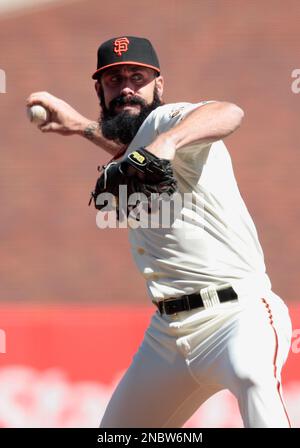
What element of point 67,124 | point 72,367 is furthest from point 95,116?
point 67,124

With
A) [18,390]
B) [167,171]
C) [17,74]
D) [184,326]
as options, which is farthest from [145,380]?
[17,74]

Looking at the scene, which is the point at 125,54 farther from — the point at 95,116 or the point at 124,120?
the point at 95,116

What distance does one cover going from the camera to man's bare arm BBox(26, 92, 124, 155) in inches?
198

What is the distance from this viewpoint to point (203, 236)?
379 cm

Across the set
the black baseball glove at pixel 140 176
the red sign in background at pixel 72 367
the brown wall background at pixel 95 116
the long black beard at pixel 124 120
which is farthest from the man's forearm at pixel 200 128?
the brown wall background at pixel 95 116

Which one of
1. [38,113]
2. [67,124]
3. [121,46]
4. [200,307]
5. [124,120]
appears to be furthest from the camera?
[67,124]

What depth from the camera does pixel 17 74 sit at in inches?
509

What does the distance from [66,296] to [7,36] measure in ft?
12.6

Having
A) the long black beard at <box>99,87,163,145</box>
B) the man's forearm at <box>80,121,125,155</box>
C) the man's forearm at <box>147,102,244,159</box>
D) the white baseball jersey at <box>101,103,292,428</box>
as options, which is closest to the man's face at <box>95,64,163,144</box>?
the long black beard at <box>99,87,163,145</box>

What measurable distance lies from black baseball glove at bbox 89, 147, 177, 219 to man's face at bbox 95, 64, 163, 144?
34.1 inches

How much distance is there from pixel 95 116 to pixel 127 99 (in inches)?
344

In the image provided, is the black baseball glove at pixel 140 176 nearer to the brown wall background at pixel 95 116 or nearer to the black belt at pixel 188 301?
the black belt at pixel 188 301

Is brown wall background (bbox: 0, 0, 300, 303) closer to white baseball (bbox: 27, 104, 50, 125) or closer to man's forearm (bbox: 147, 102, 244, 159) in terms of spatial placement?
white baseball (bbox: 27, 104, 50, 125)

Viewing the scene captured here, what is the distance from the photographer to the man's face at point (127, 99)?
4.24 m
